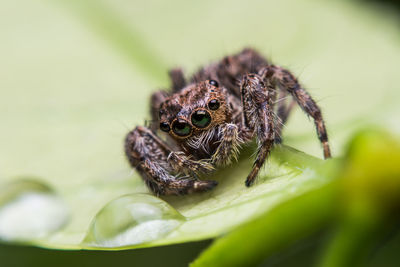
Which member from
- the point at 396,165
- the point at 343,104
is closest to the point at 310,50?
the point at 343,104

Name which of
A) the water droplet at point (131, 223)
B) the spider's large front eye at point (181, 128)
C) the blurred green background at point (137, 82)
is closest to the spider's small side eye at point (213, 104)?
the spider's large front eye at point (181, 128)

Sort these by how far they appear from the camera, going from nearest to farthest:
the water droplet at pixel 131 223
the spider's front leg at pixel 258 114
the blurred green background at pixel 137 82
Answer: the water droplet at pixel 131 223, the spider's front leg at pixel 258 114, the blurred green background at pixel 137 82

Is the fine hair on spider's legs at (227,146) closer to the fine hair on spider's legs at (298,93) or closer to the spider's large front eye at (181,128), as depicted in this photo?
the spider's large front eye at (181,128)

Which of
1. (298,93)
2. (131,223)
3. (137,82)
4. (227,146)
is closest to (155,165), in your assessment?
(227,146)

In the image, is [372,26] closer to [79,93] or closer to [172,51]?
[172,51]

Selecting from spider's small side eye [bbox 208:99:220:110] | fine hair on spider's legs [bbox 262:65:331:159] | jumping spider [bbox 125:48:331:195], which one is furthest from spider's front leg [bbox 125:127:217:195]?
fine hair on spider's legs [bbox 262:65:331:159]

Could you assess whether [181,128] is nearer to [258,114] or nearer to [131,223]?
[258,114]

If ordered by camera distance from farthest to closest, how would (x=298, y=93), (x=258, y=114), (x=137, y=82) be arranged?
(x=137, y=82) → (x=298, y=93) → (x=258, y=114)

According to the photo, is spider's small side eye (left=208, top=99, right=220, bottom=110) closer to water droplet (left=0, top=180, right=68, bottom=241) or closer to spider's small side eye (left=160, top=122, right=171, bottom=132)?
spider's small side eye (left=160, top=122, right=171, bottom=132)
